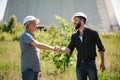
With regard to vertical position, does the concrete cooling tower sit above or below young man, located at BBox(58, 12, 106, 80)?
above

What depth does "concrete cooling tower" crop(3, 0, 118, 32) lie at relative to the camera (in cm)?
4344

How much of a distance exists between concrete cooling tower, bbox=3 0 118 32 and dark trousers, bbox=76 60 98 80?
38.2 meters

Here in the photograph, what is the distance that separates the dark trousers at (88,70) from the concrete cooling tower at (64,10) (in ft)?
125

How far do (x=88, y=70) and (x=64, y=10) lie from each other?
129 ft

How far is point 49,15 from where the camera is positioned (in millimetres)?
44094

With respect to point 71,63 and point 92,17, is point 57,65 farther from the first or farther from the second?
point 92,17

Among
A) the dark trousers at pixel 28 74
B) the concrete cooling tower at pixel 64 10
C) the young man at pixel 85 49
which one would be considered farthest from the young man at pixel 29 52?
the concrete cooling tower at pixel 64 10

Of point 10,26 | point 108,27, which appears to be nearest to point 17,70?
point 10,26

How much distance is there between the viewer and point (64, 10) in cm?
4391

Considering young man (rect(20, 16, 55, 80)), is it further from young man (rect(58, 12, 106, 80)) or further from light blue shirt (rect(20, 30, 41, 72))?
young man (rect(58, 12, 106, 80))

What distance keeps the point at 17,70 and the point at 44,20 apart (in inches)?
1392

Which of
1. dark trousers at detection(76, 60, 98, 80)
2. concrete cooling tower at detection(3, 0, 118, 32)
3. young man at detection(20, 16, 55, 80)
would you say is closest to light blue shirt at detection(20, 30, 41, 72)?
young man at detection(20, 16, 55, 80)

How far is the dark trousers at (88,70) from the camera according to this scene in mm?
4863

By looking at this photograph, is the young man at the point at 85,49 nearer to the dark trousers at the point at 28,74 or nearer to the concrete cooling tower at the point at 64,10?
the dark trousers at the point at 28,74
